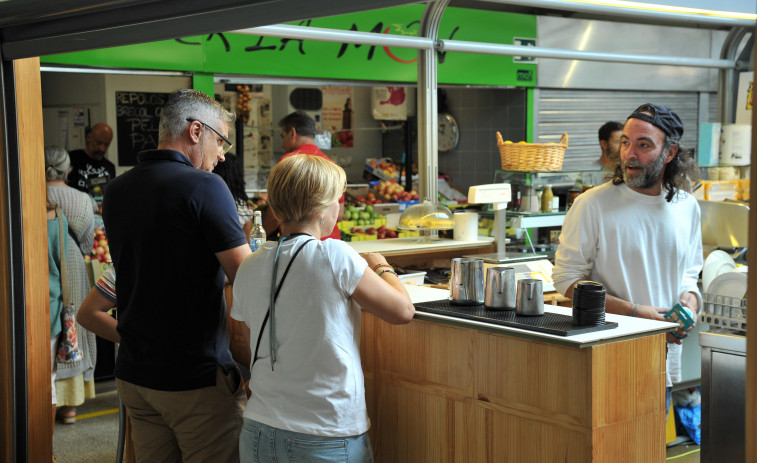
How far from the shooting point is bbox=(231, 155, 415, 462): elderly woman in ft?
7.63

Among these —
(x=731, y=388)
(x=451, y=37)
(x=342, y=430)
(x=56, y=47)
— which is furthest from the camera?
(x=451, y=37)

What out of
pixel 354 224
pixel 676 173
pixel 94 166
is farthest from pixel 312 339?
pixel 94 166

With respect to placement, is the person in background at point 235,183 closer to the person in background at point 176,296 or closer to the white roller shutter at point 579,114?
the person in background at point 176,296

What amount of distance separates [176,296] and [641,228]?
6.45 ft

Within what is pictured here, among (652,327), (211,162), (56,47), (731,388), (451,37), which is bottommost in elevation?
(731,388)

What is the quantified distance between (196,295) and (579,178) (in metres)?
3.79

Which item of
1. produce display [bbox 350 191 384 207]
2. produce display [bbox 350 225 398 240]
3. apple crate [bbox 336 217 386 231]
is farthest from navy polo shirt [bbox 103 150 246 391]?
produce display [bbox 350 191 384 207]

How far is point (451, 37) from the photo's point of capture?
8.16m

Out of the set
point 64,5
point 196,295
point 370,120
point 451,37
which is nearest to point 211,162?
point 196,295

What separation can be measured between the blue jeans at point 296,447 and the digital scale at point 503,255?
94.9 inches

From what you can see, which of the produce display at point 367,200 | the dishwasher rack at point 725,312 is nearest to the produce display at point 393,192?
the produce display at point 367,200

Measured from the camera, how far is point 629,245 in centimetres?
354

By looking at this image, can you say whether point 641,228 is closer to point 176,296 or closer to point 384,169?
point 176,296

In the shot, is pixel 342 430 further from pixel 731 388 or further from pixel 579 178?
pixel 579 178
